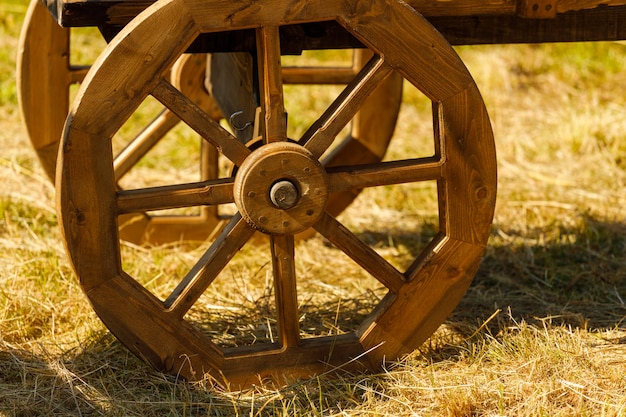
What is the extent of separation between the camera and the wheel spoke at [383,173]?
245 centimetres

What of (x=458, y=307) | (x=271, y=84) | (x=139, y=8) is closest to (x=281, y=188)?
(x=271, y=84)

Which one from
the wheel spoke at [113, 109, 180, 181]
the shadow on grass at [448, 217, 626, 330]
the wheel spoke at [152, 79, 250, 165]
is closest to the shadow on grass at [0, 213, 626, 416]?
the shadow on grass at [448, 217, 626, 330]

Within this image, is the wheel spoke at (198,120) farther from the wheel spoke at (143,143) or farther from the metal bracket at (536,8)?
the wheel spoke at (143,143)

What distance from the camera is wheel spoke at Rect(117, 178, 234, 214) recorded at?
7.63 ft

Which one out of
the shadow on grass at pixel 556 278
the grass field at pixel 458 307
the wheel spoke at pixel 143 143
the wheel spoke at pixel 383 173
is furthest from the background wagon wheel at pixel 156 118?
the wheel spoke at pixel 383 173

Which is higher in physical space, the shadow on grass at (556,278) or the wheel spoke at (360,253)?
the wheel spoke at (360,253)

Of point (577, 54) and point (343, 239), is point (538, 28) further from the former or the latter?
point (577, 54)

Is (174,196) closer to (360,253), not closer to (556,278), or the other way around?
(360,253)

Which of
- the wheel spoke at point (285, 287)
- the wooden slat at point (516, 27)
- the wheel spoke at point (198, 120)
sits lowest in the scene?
the wheel spoke at point (285, 287)

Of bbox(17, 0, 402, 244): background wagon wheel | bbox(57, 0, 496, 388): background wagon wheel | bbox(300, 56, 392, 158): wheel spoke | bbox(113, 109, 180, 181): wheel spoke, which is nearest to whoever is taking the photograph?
bbox(57, 0, 496, 388): background wagon wheel

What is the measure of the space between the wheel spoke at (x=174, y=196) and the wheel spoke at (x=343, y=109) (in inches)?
9.0

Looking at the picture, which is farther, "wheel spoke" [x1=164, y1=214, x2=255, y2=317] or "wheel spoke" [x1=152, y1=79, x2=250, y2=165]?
"wheel spoke" [x1=164, y1=214, x2=255, y2=317]

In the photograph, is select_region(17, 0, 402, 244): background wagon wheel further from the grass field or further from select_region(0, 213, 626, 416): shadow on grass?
select_region(0, 213, 626, 416): shadow on grass

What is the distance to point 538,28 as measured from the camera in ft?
8.58
